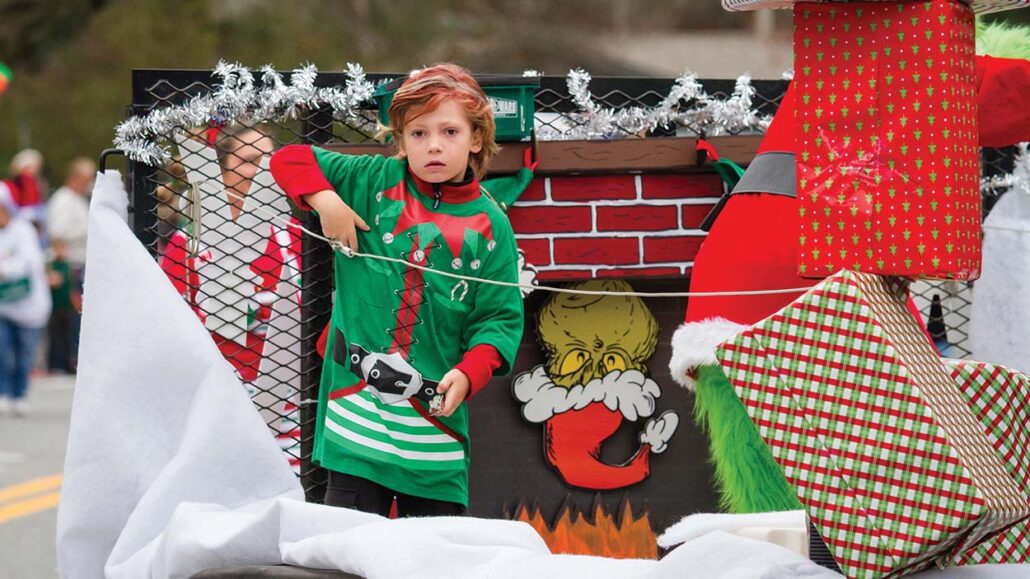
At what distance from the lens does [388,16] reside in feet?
83.6

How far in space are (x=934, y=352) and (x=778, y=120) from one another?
0.83 meters

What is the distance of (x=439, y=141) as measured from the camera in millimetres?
3732

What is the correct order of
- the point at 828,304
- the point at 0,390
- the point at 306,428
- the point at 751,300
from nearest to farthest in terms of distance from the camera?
the point at 828,304 < the point at 751,300 < the point at 306,428 < the point at 0,390

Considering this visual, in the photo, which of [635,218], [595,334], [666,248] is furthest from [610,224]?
[595,334]

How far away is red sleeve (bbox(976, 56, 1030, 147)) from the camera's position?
3.67 metres

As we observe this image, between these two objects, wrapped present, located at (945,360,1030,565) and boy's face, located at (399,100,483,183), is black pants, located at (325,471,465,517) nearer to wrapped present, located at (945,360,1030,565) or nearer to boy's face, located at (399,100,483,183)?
Answer: boy's face, located at (399,100,483,183)

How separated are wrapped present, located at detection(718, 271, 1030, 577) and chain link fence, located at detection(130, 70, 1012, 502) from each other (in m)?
1.76

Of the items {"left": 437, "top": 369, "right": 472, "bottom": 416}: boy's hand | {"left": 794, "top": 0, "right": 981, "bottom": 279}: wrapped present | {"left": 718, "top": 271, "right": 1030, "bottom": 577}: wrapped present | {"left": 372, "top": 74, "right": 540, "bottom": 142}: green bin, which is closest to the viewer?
{"left": 718, "top": 271, "right": 1030, "bottom": 577}: wrapped present

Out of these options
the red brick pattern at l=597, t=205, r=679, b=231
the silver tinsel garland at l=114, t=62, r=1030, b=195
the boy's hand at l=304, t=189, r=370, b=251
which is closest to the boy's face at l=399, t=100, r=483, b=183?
the boy's hand at l=304, t=189, r=370, b=251

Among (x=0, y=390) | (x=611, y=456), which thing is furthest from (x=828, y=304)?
(x=0, y=390)

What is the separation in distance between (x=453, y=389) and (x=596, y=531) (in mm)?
1096

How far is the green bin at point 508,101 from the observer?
164 inches

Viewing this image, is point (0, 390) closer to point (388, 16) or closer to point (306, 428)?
point (306, 428)

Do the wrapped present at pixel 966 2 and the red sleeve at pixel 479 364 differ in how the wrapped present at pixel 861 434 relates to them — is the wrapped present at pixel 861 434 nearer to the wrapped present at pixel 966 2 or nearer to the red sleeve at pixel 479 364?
the wrapped present at pixel 966 2
